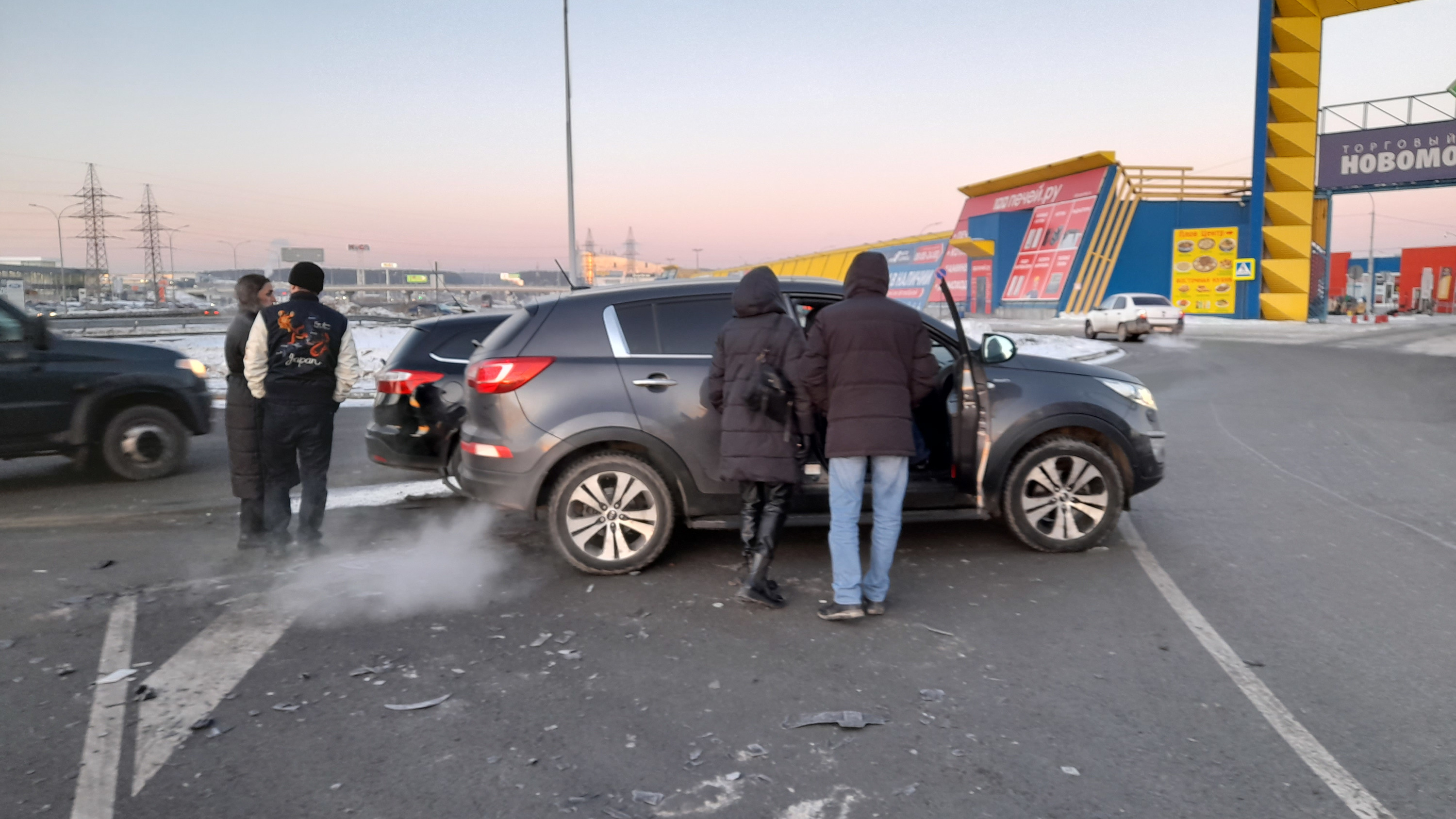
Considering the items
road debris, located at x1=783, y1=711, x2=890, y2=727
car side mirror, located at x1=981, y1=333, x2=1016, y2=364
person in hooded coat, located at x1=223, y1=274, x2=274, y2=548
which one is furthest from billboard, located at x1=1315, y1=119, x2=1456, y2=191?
road debris, located at x1=783, y1=711, x2=890, y2=727

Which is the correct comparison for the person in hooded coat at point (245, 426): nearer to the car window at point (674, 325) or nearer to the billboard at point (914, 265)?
the car window at point (674, 325)

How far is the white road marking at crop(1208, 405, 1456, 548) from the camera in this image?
241 inches

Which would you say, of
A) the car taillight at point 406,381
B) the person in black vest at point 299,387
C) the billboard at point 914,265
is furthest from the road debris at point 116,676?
the billboard at point 914,265

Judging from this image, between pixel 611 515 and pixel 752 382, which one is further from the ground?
pixel 752 382

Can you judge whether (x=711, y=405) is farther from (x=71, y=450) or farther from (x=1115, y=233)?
(x=1115, y=233)

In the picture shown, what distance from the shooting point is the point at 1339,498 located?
7.34 meters

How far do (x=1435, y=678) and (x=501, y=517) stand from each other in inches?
218

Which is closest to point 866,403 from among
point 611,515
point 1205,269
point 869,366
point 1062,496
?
point 869,366

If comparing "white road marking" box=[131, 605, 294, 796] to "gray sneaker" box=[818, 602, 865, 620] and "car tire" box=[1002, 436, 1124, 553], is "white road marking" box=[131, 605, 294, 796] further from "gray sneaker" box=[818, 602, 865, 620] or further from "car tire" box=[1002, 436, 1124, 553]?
"car tire" box=[1002, 436, 1124, 553]

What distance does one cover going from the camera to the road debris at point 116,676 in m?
3.97

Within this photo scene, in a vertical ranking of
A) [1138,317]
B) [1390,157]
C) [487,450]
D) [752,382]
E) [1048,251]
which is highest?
[1390,157]

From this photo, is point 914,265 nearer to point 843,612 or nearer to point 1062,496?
point 1062,496

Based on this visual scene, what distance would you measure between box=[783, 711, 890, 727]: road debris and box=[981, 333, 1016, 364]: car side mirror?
8.05 ft

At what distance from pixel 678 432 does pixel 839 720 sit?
215 centimetres
